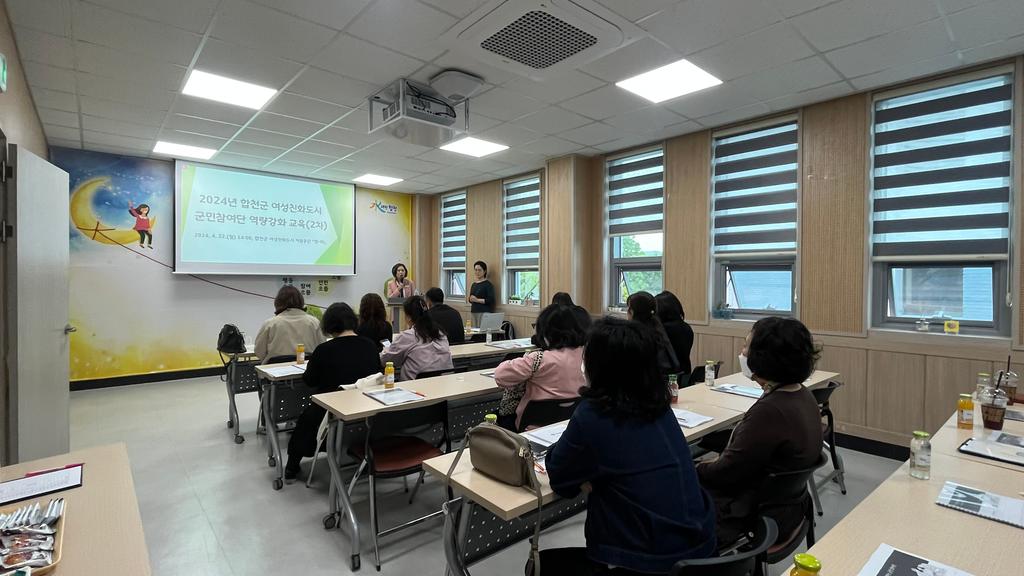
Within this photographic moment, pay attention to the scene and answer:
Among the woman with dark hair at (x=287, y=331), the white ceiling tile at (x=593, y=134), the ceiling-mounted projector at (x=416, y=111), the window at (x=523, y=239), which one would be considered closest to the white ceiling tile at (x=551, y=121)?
the white ceiling tile at (x=593, y=134)

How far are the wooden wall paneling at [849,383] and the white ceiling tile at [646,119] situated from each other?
252 centimetres

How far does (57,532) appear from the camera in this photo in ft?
3.81

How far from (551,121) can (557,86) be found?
0.84 metres

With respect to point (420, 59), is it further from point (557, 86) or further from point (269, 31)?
point (557, 86)

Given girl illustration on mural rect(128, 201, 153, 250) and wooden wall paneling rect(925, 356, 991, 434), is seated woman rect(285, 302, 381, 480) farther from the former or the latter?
girl illustration on mural rect(128, 201, 153, 250)

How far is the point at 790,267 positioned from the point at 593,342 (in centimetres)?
392

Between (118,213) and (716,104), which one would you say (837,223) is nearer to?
(716,104)

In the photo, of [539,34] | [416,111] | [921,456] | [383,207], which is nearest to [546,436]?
[921,456]

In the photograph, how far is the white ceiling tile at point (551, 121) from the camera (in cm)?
448

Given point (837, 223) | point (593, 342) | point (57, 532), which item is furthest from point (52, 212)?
point (837, 223)

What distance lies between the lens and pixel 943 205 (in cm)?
363

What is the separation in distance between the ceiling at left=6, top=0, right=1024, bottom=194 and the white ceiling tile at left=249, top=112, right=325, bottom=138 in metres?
0.03

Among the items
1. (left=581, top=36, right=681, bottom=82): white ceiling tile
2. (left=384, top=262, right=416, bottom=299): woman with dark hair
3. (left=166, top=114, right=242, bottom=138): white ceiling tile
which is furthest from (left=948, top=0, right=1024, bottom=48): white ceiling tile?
(left=384, top=262, right=416, bottom=299): woman with dark hair

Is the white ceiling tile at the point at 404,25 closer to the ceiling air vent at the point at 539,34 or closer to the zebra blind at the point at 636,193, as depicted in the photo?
the ceiling air vent at the point at 539,34
